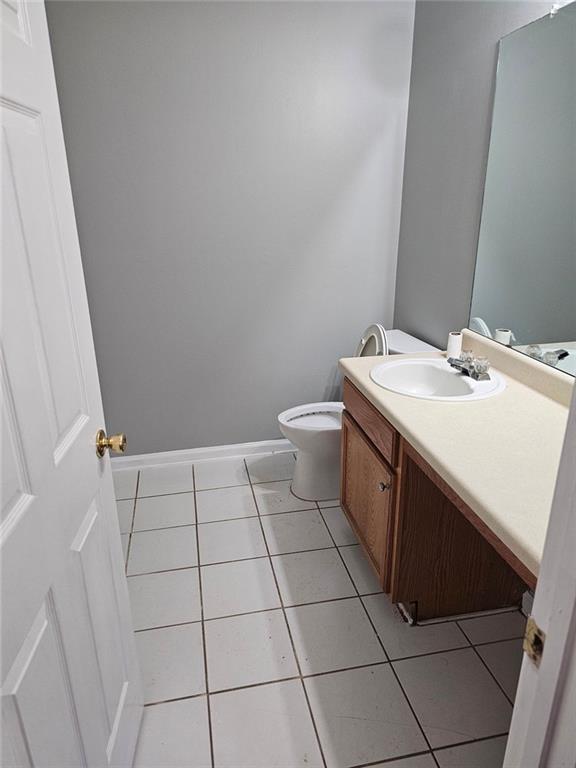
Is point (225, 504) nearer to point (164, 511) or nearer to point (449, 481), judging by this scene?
point (164, 511)

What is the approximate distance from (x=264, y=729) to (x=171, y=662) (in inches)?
15.1

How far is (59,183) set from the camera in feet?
3.02

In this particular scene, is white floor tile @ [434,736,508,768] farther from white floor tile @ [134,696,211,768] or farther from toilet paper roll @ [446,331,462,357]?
toilet paper roll @ [446,331,462,357]

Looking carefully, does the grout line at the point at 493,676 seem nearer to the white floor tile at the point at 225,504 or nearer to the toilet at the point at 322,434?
the toilet at the point at 322,434

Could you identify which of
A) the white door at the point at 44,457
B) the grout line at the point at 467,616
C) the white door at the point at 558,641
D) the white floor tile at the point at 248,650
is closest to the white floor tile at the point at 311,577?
the white floor tile at the point at 248,650

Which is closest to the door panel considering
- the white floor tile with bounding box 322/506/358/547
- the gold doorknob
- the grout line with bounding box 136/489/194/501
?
the gold doorknob

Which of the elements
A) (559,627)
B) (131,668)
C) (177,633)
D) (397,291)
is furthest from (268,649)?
(397,291)

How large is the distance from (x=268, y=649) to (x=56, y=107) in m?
1.61

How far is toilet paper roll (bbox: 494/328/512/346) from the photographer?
1827mm

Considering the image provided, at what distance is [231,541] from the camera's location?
7.19 ft

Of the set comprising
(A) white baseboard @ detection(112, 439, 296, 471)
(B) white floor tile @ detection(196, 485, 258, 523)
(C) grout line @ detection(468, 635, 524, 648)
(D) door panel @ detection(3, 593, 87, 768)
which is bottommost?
(C) grout line @ detection(468, 635, 524, 648)

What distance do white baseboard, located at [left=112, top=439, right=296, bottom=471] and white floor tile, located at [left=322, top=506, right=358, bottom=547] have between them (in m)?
0.63

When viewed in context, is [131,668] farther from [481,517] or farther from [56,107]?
[56,107]

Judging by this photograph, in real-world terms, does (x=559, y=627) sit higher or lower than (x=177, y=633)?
higher
